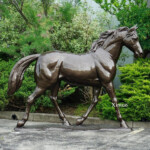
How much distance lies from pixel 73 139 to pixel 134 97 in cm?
247

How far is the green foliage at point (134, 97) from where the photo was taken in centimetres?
553

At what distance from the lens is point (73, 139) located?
371cm

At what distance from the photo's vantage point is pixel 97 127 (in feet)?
14.8

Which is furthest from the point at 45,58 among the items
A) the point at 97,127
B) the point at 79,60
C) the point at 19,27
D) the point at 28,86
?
the point at 19,27

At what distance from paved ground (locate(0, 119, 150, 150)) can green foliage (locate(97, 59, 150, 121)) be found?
1292 mm

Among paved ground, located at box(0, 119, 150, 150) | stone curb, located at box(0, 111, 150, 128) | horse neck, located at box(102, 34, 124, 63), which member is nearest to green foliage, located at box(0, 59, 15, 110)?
stone curb, located at box(0, 111, 150, 128)

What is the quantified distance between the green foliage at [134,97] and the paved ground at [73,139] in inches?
50.9

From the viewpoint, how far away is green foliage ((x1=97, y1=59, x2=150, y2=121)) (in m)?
5.53

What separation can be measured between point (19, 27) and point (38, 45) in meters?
2.46

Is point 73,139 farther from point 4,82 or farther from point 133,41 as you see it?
point 4,82

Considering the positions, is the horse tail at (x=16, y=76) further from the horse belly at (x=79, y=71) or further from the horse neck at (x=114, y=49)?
the horse neck at (x=114, y=49)

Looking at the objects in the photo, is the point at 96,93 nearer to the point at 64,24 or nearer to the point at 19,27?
the point at 64,24

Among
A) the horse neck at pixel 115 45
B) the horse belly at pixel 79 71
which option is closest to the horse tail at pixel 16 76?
the horse belly at pixel 79 71

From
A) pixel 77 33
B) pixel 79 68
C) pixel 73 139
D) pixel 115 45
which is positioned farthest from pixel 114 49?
pixel 77 33
